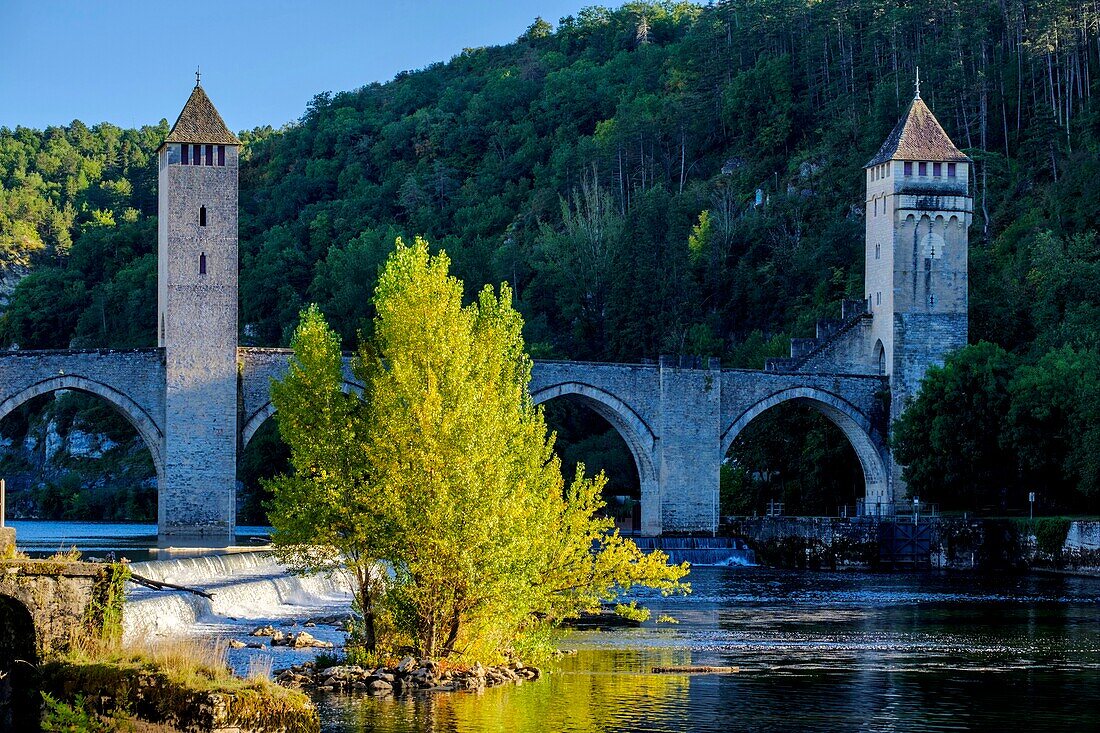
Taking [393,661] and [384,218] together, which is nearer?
[393,661]

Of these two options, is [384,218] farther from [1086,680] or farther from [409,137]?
[1086,680]

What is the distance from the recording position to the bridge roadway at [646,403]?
154 feet

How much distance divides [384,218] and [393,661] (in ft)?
266

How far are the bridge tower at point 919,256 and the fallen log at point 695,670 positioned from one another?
32.1 m

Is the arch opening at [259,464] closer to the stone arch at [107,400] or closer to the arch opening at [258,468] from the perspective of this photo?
the arch opening at [258,468]

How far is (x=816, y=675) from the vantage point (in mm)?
23312

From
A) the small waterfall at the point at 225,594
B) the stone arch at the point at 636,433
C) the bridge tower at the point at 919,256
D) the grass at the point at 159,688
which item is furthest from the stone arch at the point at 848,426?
the grass at the point at 159,688

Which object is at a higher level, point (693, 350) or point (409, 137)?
point (409, 137)

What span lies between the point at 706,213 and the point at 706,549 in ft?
108

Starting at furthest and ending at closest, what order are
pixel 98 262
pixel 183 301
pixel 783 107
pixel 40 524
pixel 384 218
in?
pixel 384 218
pixel 98 262
pixel 783 107
pixel 40 524
pixel 183 301

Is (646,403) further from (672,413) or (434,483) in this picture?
(434,483)

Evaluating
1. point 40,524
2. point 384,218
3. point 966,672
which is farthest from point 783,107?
→ point 966,672

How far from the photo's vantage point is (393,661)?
21.3 metres

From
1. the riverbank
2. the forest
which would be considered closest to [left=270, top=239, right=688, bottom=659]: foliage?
the riverbank
